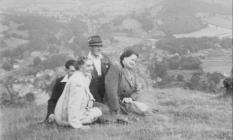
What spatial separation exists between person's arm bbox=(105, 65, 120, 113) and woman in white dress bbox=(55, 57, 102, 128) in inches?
25.5

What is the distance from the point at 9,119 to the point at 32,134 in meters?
2.16

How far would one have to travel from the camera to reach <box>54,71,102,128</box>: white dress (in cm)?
514

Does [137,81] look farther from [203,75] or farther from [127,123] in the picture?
[203,75]

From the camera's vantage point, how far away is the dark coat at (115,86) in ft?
20.2

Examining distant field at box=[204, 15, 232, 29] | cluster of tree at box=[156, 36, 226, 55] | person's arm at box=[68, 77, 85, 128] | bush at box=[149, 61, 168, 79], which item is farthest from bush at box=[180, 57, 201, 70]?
person's arm at box=[68, 77, 85, 128]

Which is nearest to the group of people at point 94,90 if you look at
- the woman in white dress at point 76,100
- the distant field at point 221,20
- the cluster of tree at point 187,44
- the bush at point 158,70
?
the woman in white dress at point 76,100

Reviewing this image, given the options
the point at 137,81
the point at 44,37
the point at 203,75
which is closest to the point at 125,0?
the point at 44,37

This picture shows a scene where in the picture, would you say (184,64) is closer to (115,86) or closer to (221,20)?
(221,20)

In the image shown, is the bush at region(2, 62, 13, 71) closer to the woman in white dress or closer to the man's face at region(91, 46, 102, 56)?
the man's face at region(91, 46, 102, 56)

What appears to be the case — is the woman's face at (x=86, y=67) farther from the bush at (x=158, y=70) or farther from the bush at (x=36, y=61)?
the bush at (x=36, y=61)

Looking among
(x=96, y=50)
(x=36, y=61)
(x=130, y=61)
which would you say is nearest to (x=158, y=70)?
(x=36, y=61)

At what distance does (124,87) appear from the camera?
6.62m

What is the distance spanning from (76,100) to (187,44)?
70435 mm

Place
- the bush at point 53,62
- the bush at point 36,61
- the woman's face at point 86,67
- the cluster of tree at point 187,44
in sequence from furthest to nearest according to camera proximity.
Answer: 1. the cluster of tree at point 187,44
2. the bush at point 36,61
3. the bush at point 53,62
4. the woman's face at point 86,67
